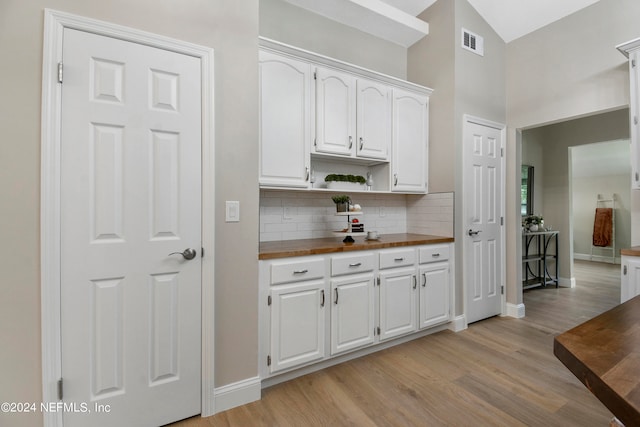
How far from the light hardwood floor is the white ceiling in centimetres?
329

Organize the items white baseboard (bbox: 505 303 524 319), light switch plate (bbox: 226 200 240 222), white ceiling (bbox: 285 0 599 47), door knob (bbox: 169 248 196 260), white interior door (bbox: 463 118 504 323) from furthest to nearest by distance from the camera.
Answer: white baseboard (bbox: 505 303 524 319), white interior door (bbox: 463 118 504 323), white ceiling (bbox: 285 0 599 47), light switch plate (bbox: 226 200 240 222), door knob (bbox: 169 248 196 260)

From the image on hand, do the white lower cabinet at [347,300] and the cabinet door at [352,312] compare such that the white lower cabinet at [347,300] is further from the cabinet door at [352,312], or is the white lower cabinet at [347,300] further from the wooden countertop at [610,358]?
the wooden countertop at [610,358]

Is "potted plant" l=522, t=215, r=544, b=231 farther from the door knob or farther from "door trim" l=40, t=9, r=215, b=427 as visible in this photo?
"door trim" l=40, t=9, r=215, b=427

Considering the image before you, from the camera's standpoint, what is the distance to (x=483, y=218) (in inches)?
130

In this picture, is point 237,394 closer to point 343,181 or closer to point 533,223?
point 343,181

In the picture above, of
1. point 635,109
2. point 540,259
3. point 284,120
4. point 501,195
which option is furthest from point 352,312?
point 540,259

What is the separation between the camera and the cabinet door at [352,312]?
7.55ft

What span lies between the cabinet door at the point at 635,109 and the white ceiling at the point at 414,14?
0.92m

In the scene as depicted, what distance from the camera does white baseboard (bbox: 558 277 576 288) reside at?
4.70m

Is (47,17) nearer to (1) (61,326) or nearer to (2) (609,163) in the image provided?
(1) (61,326)

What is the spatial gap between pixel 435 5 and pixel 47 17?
11.2 feet

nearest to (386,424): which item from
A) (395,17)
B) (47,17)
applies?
(47,17)

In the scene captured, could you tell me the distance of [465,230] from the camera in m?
3.14

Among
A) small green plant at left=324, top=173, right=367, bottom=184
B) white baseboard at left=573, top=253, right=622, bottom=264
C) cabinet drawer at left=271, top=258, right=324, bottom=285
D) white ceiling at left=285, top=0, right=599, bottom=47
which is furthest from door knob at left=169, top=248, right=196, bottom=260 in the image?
white baseboard at left=573, top=253, right=622, bottom=264
